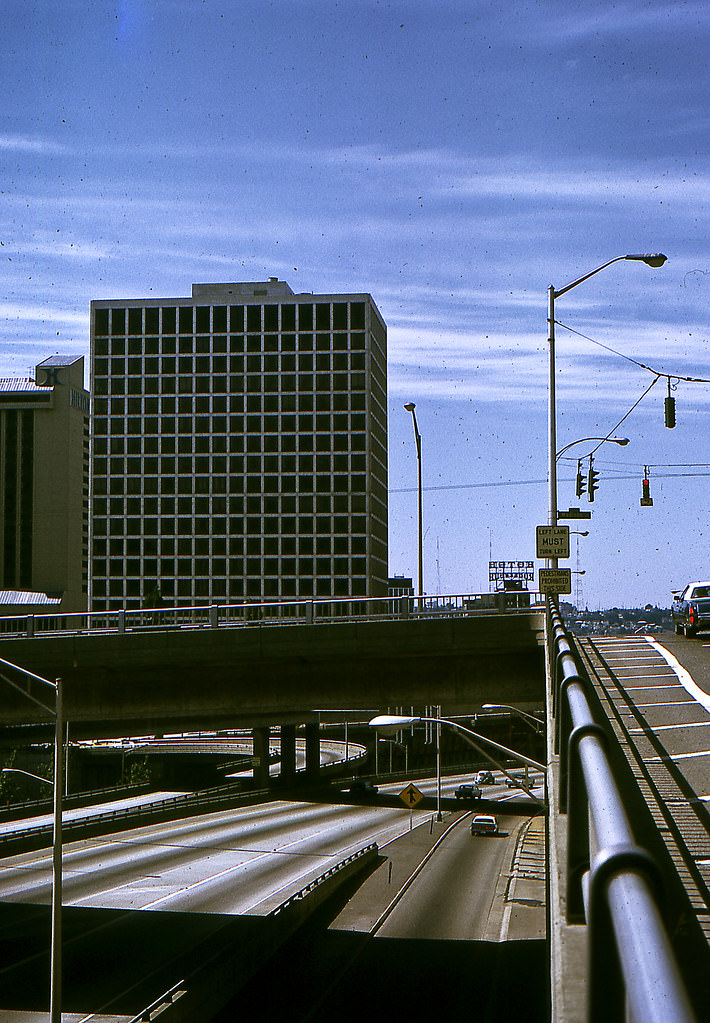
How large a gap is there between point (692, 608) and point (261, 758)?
53.7m

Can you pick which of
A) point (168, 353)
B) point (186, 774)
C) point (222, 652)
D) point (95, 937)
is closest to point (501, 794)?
point (186, 774)

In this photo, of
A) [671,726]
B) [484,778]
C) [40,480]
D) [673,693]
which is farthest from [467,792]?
[40,480]

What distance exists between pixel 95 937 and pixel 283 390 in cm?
10134

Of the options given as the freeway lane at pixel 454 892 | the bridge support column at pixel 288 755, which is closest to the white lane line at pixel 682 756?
the freeway lane at pixel 454 892

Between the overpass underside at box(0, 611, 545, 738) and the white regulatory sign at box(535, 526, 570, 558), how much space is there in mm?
3151

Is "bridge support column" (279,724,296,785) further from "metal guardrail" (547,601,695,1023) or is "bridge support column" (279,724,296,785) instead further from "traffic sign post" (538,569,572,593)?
"metal guardrail" (547,601,695,1023)

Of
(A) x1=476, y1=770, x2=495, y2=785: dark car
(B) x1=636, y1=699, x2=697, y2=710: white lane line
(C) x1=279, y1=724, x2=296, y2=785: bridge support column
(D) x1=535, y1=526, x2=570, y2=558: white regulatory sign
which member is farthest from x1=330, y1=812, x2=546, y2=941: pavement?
(A) x1=476, y1=770, x2=495, y2=785: dark car

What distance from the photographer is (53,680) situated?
31031 mm

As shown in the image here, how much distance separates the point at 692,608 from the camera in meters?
32.4

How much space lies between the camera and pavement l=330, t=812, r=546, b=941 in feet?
122

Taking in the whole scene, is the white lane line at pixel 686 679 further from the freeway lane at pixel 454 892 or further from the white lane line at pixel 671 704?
the freeway lane at pixel 454 892

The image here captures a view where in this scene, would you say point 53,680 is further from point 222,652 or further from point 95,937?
point 95,937

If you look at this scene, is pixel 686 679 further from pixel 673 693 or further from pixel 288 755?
pixel 288 755

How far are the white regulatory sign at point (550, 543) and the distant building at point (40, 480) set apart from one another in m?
154
